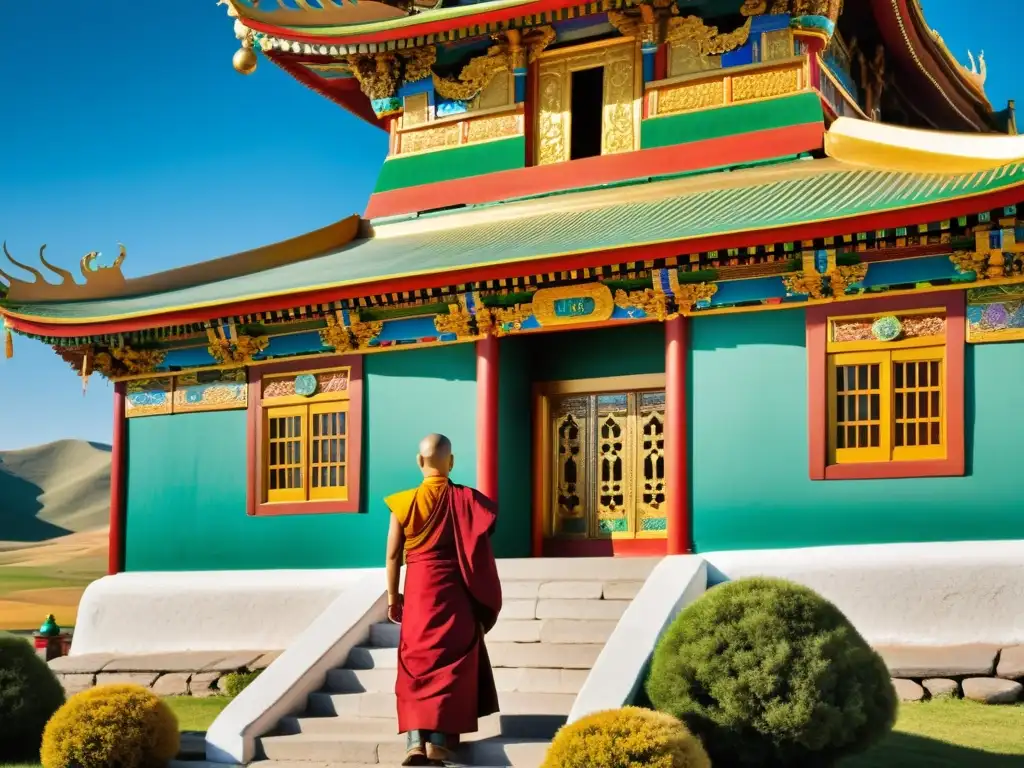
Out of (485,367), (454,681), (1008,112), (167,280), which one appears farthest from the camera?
(1008,112)

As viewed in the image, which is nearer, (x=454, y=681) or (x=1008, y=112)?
(x=454, y=681)

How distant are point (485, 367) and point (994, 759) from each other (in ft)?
19.7

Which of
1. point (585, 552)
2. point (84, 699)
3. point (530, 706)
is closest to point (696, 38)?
point (585, 552)

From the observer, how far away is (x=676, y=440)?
11422 millimetres

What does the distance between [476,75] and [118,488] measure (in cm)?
613

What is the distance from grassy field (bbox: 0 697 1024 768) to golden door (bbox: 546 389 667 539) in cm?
372

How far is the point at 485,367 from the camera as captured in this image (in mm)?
12312

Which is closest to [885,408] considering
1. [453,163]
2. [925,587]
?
[925,587]

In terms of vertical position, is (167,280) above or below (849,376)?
above

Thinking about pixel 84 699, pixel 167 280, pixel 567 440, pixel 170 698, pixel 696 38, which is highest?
pixel 696 38

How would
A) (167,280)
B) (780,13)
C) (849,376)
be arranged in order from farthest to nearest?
(167,280), (780,13), (849,376)

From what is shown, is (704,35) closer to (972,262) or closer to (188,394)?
(972,262)

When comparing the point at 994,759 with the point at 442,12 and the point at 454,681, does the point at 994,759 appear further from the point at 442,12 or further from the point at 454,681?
the point at 442,12

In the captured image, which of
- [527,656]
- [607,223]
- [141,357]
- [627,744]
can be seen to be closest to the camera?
[627,744]
